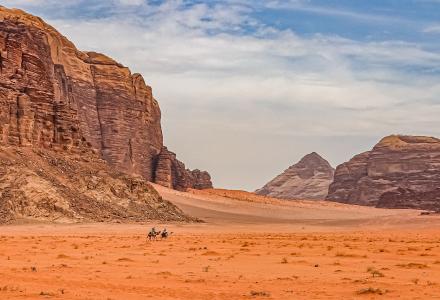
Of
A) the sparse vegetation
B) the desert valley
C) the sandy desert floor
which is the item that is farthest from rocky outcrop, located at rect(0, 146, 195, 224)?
the sparse vegetation

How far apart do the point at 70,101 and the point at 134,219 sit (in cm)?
5865

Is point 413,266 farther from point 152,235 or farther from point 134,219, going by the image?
point 134,219

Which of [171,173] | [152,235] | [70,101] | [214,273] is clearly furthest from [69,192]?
[171,173]

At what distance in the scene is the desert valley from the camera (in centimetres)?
1816

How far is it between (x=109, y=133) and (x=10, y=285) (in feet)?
366

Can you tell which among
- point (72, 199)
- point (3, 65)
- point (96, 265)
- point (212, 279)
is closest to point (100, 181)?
point (72, 199)

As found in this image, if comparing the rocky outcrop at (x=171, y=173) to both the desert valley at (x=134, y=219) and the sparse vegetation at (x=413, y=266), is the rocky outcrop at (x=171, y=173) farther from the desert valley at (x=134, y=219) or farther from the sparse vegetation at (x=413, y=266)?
the sparse vegetation at (x=413, y=266)

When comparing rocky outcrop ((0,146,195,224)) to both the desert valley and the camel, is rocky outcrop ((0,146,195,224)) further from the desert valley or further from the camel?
the camel

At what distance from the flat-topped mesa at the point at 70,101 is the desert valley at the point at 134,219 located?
23cm

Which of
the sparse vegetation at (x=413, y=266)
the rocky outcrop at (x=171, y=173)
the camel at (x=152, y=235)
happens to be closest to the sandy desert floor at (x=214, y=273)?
the sparse vegetation at (x=413, y=266)

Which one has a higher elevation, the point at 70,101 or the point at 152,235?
the point at 70,101

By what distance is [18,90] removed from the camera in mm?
71562

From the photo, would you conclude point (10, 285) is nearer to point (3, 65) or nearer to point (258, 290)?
point (258, 290)

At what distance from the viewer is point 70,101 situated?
118 metres
